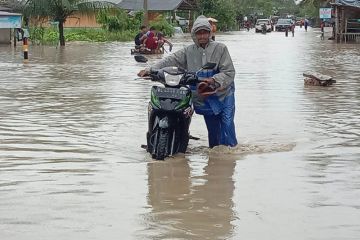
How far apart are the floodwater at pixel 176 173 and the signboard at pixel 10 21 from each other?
81.8ft

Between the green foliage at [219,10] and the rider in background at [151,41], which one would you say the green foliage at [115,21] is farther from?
the green foliage at [219,10]

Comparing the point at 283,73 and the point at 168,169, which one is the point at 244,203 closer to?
the point at 168,169

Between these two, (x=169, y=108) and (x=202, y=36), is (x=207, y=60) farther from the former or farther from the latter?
(x=169, y=108)

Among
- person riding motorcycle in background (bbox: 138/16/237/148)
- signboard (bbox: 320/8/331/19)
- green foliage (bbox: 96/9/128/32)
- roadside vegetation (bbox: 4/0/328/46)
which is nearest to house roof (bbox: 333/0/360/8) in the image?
roadside vegetation (bbox: 4/0/328/46)

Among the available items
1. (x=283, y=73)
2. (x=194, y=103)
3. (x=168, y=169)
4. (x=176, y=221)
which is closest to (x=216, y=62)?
(x=194, y=103)

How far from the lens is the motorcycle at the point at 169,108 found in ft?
25.7

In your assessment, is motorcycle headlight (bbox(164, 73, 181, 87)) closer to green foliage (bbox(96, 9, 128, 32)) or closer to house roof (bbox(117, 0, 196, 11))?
green foliage (bbox(96, 9, 128, 32))

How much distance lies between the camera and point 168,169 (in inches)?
303

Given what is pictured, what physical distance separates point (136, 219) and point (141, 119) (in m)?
5.85

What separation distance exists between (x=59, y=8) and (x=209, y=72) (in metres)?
33.7

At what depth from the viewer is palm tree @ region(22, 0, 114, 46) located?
4047 centimetres

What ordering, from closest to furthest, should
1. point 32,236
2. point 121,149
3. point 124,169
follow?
point 32,236 < point 124,169 < point 121,149

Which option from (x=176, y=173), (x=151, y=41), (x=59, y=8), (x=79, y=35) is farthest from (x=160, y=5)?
(x=176, y=173)

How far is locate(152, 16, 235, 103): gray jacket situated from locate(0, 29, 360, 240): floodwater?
86 cm
